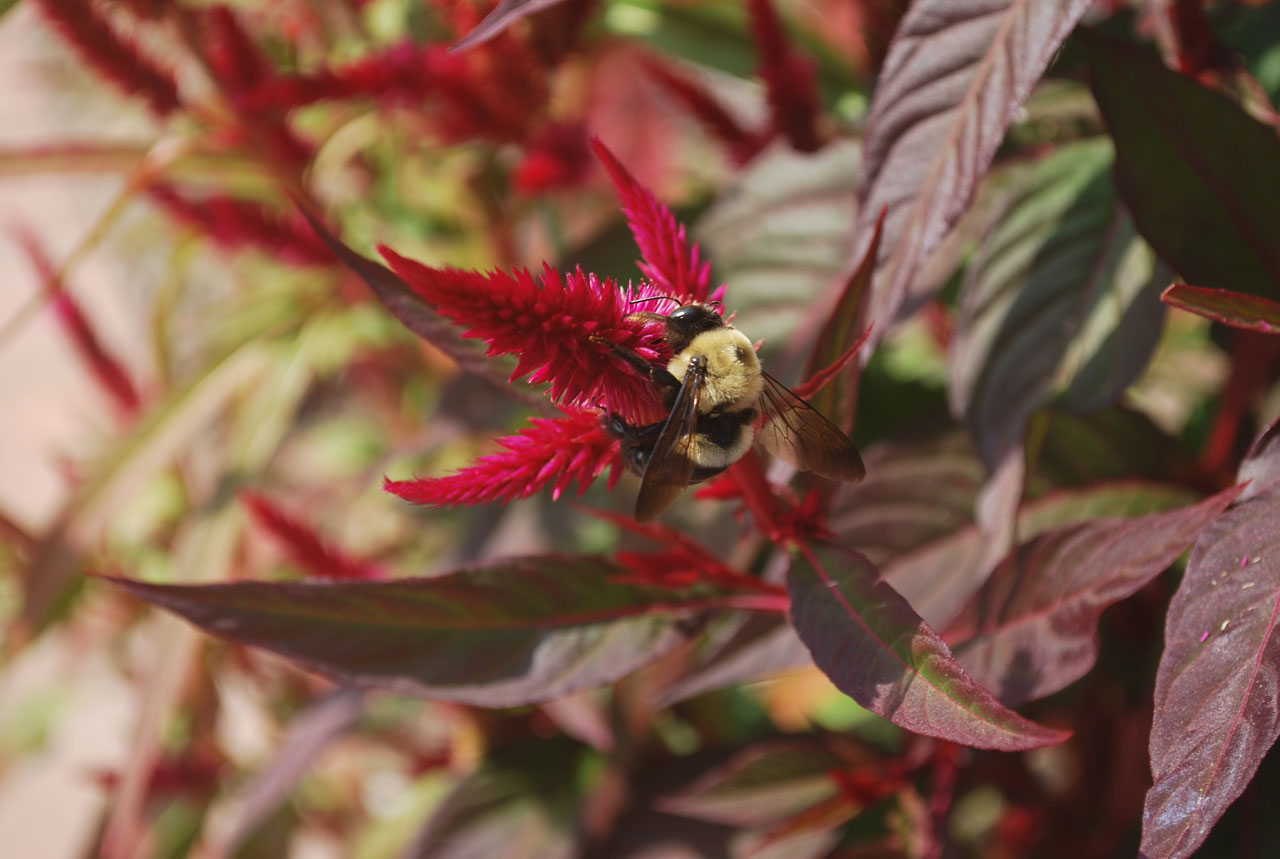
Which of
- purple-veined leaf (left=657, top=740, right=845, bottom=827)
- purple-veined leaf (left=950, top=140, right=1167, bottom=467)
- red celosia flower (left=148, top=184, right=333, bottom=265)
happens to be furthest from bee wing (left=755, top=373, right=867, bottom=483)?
red celosia flower (left=148, top=184, right=333, bottom=265)

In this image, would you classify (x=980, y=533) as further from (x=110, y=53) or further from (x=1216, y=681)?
(x=110, y=53)

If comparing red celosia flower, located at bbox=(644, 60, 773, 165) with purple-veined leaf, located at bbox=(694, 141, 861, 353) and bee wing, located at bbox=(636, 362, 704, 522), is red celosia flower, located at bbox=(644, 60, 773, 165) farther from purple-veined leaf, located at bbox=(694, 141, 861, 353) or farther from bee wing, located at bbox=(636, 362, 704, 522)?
bee wing, located at bbox=(636, 362, 704, 522)

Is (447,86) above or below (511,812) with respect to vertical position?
above

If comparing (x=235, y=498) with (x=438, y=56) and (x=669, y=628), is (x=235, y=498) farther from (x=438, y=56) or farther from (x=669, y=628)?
(x=669, y=628)

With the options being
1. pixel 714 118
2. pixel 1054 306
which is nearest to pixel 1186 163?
pixel 1054 306

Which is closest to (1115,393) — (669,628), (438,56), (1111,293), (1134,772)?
(1111,293)
